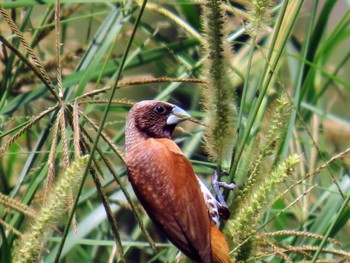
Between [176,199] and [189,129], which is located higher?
[176,199]

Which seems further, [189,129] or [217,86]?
[189,129]

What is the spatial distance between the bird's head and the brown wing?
192 mm

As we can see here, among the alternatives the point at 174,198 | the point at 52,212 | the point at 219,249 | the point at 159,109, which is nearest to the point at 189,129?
the point at 159,109

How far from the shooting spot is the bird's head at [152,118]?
2.71 m

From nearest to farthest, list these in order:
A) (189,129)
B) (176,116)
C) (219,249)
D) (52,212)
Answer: (52,212), (219,249), (176,116), (189,129)

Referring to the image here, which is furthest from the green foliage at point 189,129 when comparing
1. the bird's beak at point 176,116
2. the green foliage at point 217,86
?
the bird's beak at point 176,116

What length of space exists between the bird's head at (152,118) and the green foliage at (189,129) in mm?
86

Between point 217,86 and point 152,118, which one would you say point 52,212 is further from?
point 152,118

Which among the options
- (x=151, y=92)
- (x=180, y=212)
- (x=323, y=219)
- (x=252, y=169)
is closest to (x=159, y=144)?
(x=180, y=212)

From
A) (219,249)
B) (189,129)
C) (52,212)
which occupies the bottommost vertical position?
(189,129)

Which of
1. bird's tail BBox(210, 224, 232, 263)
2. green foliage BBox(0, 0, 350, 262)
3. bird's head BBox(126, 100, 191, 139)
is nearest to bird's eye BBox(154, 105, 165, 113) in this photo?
bird's head BBox(126, 100, 191, 139)

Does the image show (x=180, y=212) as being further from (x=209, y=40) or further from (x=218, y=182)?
(x=209, y=40)

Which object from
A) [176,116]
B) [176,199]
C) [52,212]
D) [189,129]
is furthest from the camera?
[189,129]

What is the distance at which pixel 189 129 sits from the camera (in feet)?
11.2
